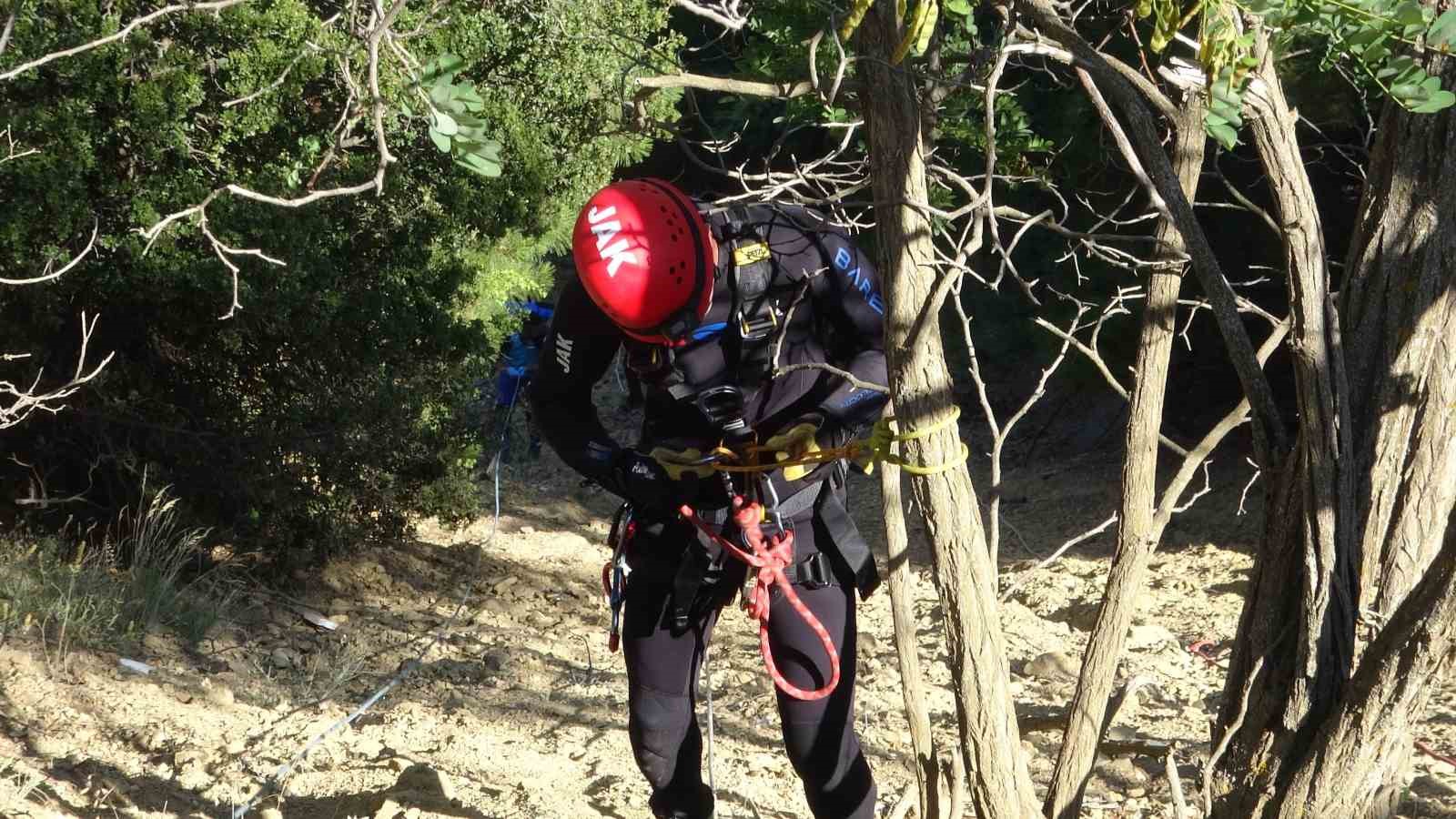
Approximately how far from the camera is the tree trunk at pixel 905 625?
2482 mm

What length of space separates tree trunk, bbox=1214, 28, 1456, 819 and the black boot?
4.41ft

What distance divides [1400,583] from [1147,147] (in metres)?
0.80

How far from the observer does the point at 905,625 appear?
252 centimetres

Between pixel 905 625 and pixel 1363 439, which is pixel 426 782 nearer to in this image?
pixel 905 625

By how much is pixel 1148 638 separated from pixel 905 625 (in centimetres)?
291

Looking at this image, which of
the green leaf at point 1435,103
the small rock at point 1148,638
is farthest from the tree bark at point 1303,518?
the small rock at point 1148,638

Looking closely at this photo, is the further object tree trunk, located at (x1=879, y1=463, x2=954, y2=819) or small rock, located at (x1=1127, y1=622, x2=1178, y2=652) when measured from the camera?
small rock, located at (x1=1127, y1=622, x2=1178, y2=652)

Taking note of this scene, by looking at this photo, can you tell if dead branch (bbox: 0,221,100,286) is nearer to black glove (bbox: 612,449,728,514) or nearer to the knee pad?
black glove (bbox: 612,449,728,514)

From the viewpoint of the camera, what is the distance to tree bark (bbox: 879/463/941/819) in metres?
2.48

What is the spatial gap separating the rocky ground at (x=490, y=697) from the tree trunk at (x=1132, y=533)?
33 centimetres

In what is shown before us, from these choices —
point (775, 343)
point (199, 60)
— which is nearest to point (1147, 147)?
point (775, 343)

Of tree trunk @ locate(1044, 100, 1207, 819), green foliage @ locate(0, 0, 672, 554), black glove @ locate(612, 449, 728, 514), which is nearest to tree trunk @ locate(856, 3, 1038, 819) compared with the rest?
tree trunk @ locate(1044, 100, 1207, 819)

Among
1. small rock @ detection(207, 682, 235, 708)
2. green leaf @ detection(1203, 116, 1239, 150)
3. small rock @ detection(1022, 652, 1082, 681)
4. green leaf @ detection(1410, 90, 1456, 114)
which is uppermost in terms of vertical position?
green leaf @ detection(1410, 90, 1456, 114)

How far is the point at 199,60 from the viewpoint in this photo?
473 cm
